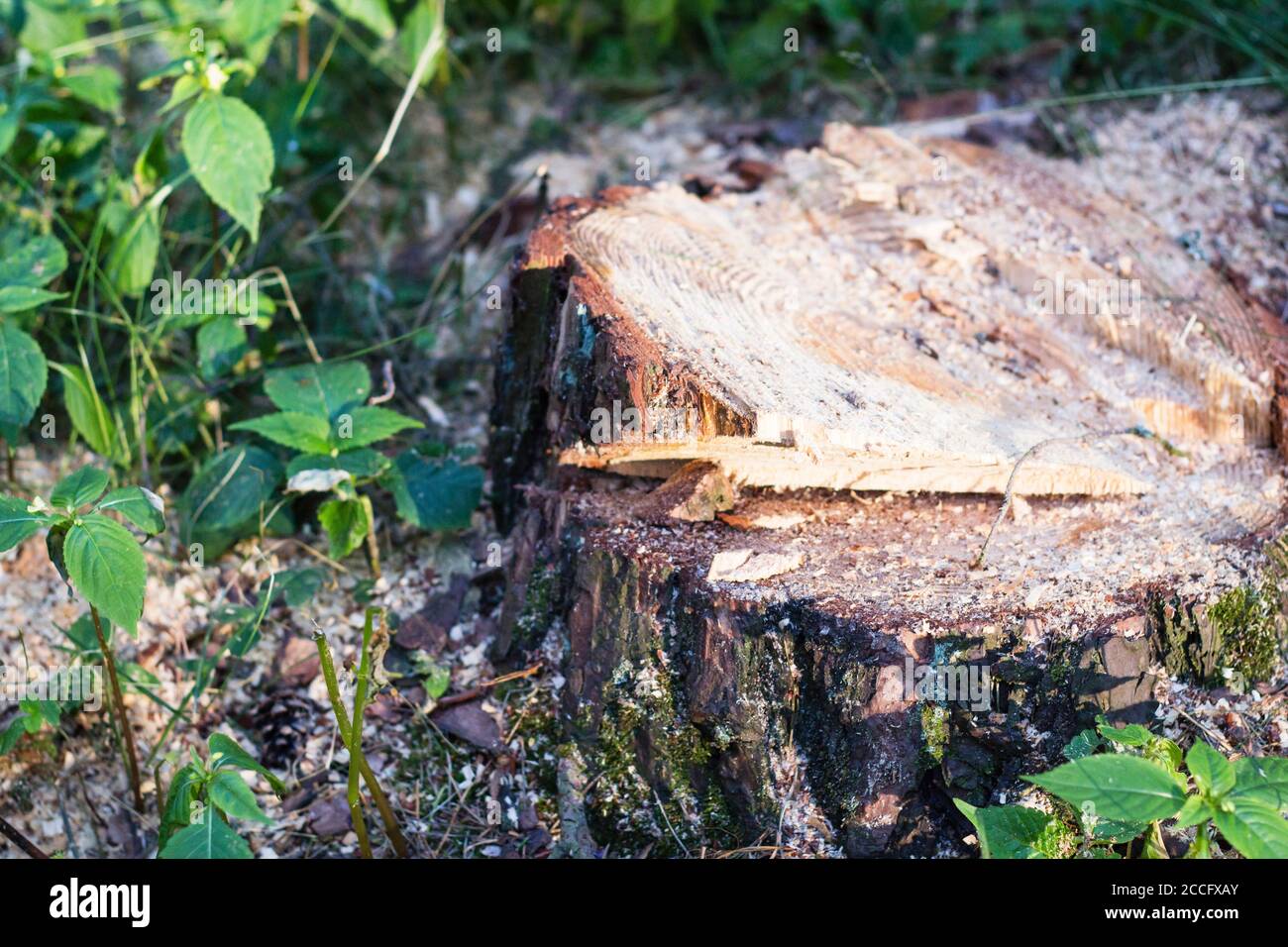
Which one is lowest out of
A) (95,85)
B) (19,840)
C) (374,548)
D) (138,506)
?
(19,840)

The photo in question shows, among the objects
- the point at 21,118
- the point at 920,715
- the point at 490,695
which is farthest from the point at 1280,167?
the point at 21,118

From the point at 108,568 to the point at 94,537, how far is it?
57mm

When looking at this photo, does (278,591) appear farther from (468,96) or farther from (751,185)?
(468,96)

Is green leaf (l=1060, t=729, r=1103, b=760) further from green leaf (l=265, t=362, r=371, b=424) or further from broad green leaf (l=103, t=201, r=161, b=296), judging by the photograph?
broad green leaf (l=103, t=201, r=161, b=296)

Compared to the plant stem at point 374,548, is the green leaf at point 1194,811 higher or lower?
lower

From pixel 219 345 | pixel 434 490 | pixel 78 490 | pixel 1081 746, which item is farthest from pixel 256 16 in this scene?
pixel 1081 746

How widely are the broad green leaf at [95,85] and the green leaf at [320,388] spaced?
0.97 metres

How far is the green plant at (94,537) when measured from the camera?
1.76 metres

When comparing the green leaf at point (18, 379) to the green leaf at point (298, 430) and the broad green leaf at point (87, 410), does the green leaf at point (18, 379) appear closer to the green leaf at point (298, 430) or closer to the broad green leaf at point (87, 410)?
the broad green leaf at point (87, 410)

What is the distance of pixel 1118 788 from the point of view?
4.98 ft

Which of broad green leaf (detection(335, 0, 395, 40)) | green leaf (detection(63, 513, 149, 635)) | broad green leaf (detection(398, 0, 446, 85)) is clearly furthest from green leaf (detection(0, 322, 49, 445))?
broad green leaf (detection(398, 0, 446, 85))

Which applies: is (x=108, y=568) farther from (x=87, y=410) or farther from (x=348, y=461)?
(x=87, y=410)

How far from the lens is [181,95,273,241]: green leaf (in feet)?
7.54

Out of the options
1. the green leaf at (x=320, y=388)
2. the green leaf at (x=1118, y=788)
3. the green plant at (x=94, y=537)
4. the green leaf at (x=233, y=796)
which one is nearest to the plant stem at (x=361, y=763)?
the green leaf at (x=233, y=796)
